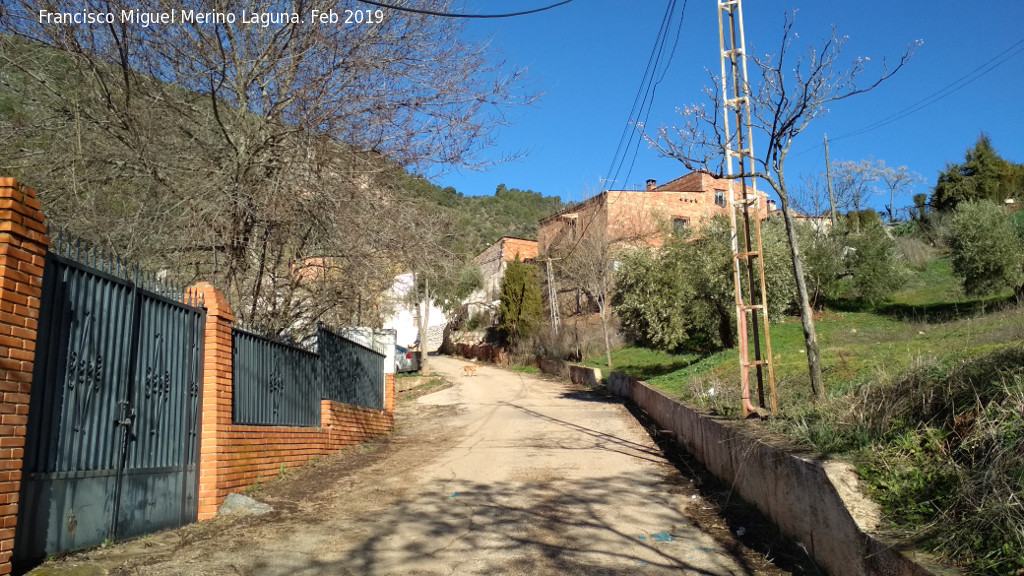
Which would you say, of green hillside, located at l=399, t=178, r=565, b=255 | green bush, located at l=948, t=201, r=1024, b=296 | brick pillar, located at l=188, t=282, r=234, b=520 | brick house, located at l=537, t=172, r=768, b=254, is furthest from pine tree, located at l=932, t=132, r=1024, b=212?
brick pillar, located at l=188, t=282, r=234, b=520

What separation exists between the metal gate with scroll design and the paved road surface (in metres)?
0.28

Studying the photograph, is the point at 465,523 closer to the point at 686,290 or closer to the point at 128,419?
the point at 128,419

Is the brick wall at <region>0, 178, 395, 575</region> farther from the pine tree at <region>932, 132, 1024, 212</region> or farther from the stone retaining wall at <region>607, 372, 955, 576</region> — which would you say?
the pine tree at <region>932, 132, 1024, 212</region>

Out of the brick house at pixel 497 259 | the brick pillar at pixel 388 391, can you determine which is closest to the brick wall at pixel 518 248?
the brick house at pixel 497 259

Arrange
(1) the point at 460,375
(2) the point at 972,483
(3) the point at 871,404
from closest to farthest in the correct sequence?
(2) the point at 972,483 < (3) the point at 871,404 < (1) the point at 460,375

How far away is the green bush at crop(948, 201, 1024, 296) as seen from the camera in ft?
94.4

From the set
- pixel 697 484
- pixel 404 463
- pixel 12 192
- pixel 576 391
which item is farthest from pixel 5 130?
pixel 576 391

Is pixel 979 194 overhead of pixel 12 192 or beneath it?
overhead

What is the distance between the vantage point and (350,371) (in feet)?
44.3

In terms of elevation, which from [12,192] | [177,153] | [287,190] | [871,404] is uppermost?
[177,153]

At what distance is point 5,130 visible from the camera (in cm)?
917

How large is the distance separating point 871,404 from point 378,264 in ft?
24.2

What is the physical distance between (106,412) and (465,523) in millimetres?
3355

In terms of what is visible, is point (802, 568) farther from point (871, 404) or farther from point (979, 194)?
point (979, 194)
